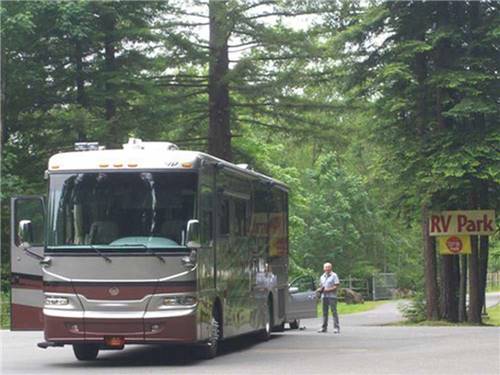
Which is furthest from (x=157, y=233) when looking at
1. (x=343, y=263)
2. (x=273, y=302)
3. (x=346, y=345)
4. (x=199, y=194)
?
(x=343, y=263)

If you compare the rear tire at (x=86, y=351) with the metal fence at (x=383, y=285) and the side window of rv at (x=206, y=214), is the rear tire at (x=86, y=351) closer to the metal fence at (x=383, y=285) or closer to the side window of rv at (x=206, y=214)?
the side window of rv at (x=206, y=214)

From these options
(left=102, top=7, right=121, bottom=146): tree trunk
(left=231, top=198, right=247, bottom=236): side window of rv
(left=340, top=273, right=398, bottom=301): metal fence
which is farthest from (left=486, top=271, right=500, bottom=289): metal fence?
(left=231, top=198, right=247, bottom=236): side window of rv

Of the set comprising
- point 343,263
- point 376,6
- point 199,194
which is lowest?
point 343,263

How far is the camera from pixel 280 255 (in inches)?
970

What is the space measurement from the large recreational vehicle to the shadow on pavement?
37cm

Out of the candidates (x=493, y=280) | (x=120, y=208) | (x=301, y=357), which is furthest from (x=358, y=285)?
(x=120, y=208)

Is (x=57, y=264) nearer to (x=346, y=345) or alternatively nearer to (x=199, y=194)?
(x=199, y=194)

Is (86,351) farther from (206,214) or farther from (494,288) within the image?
(494,288)

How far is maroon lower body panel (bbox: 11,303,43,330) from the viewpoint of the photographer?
17797mm

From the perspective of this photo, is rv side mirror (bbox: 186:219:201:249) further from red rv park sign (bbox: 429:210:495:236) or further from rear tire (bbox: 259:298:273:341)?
red rv park sign (bbox: 429:210:495:236)

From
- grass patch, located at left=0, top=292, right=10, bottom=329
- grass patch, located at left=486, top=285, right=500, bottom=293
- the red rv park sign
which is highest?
the red rv park sign

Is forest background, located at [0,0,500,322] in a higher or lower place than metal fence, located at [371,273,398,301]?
higher

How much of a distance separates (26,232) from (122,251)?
1.64 meters

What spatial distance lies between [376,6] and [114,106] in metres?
10.1
